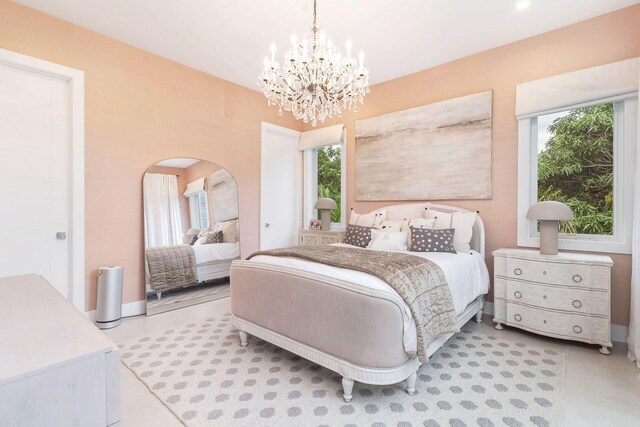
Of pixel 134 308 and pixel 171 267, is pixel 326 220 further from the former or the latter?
pixel 134 308

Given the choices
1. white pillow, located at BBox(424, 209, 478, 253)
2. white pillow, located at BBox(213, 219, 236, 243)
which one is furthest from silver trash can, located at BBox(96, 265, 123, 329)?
white pillow, located at BBox(424, 209, 478, 253)

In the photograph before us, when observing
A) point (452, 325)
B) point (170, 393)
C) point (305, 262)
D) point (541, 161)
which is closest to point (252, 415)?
point (170, 393)

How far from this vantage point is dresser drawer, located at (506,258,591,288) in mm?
2465

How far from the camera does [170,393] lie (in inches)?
74.7

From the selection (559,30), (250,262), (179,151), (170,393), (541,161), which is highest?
(559,30)

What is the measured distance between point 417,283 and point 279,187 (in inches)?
129

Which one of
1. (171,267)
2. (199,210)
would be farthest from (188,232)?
(171,267)

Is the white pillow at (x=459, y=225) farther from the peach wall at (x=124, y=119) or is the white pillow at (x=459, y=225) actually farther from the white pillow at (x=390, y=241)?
the peach wall at (x=124, y=119)

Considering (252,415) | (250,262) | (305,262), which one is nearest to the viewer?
(252,415)

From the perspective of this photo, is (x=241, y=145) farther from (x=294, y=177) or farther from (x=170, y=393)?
(x=170, y=393)

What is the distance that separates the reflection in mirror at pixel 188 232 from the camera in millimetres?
3480

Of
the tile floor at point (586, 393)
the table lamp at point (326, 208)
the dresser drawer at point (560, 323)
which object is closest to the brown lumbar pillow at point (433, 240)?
the dresser drawer at point (560, 323)

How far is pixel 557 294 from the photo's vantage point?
8.38 feet

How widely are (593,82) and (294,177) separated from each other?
3.77 m
